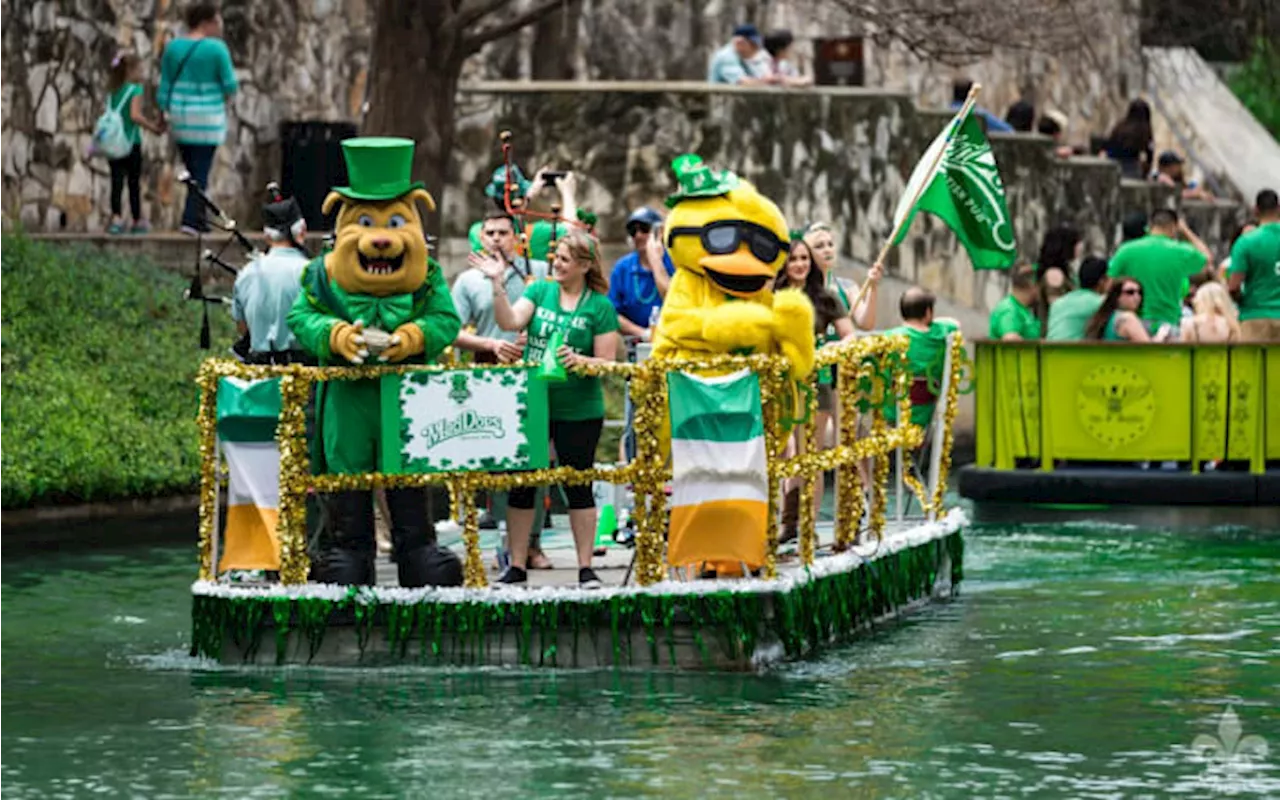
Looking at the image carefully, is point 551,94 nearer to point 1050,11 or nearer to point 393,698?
point 1050,11

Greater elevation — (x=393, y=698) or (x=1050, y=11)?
(x=1050, y=11)

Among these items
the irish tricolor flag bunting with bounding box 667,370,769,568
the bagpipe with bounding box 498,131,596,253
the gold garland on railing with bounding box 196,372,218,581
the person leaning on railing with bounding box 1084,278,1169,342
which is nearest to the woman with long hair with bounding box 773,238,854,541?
the bagpipe with bounding box 498,131,596,253

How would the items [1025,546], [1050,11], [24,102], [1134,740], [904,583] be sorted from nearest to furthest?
[1134,740], [904,583], [1025,546], [24,102], [1050,11]

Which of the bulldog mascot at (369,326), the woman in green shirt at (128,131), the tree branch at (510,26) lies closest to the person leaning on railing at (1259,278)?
the tree branch at (510,26)

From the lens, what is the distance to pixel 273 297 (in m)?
16.3

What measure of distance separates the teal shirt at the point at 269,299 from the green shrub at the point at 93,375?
429cm

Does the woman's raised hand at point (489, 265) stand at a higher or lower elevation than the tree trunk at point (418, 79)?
lower

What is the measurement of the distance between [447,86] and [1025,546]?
26.5ft

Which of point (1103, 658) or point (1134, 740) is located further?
point (1103, 658)

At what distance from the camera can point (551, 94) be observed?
29094mm

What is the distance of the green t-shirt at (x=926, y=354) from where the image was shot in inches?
756

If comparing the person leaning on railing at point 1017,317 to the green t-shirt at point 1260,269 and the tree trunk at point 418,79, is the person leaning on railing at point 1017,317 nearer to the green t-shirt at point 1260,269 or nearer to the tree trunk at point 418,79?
the green t-shirt at point 1260,269

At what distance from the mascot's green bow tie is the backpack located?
42.6ft

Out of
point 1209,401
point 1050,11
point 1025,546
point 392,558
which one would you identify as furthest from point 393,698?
A: point 1050,11
